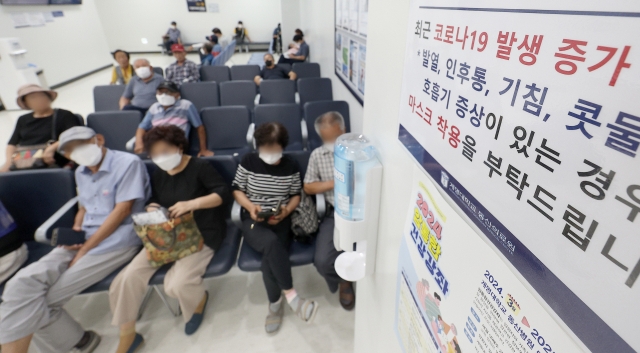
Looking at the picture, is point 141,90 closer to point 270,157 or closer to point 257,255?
point 270,157

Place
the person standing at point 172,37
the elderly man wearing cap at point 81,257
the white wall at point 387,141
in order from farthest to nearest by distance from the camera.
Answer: the person standing at point 172,37 → the elderly man wearing cap at point 81,257 → the white wall at point 387,141

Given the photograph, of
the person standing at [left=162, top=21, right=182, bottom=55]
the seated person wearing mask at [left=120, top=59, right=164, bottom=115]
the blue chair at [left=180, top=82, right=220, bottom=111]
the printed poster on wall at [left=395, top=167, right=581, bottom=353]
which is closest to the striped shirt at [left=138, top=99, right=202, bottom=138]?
the blue chair at [left=180, top=82, right=220, bottom=111]

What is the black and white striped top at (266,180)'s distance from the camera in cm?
186

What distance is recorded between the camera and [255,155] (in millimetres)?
1888

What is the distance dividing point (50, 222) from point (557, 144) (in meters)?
2.21

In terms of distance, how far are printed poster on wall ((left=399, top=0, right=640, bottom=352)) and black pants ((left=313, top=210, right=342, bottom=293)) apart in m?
1.40

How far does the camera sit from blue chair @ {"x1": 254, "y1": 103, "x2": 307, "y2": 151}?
2.83 m

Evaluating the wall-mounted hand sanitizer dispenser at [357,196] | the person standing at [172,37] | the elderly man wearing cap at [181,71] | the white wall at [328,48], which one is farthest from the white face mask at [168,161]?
the person standing at [172,37]

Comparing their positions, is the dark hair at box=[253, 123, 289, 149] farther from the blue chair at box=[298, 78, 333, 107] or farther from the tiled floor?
the blue chair at box=[298, 78, 333, 107]

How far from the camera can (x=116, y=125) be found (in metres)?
2.83

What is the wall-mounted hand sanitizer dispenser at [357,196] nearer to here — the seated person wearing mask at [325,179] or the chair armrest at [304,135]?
the seated person wearing mask at [325,179]

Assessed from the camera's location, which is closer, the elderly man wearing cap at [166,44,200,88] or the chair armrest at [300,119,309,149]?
the chair armrest at [300,119,309,149]

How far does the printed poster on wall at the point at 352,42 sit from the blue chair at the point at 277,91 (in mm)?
600

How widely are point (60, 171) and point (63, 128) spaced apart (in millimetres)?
1003
